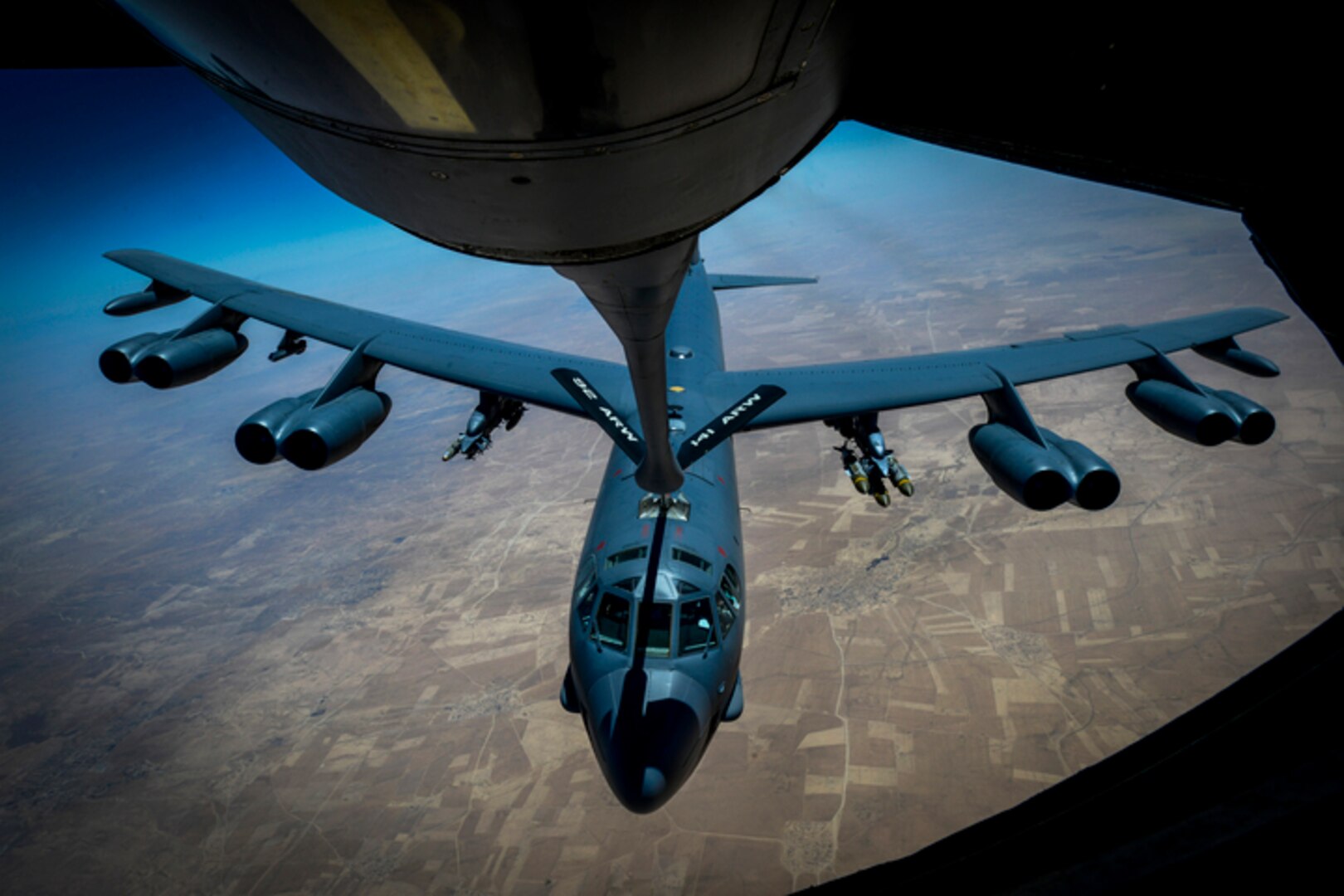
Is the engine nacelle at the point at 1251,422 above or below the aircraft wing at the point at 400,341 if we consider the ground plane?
below

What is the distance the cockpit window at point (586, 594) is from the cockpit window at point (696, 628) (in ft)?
5.69

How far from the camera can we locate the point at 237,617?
32219 millimetres

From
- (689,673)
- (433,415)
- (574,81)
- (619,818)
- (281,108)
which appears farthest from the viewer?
(433,415)

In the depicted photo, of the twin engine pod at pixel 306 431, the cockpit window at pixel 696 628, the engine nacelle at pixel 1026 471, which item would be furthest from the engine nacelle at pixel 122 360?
the engine nacelle at pixel 1026 471

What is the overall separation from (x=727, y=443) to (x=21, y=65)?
504 inches

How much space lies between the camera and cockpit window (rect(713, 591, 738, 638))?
9.77 metres

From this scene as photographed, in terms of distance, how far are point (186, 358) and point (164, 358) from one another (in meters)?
0.40

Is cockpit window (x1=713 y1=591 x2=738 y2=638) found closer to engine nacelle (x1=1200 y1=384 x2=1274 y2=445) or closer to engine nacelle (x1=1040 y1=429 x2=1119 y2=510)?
engine nacelle (x1=1040 y1=429 x2=1119 y2=510)

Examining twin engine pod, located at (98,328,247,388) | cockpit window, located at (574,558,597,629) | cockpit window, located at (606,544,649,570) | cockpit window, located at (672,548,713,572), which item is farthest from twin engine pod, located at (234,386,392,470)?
cockpit window, located at (672,548,713,572)

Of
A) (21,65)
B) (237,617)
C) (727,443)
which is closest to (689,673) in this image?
(727,443)

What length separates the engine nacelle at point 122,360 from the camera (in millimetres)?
12836

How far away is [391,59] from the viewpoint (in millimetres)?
1137

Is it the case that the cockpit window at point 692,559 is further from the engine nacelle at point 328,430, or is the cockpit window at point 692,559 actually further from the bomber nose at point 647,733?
the engine nacelle at point 328,430

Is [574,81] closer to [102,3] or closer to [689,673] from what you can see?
[102,3]
